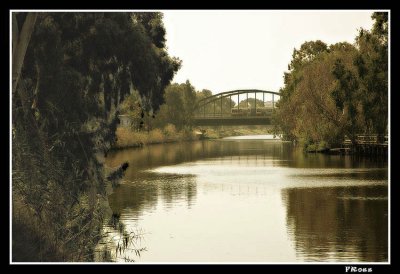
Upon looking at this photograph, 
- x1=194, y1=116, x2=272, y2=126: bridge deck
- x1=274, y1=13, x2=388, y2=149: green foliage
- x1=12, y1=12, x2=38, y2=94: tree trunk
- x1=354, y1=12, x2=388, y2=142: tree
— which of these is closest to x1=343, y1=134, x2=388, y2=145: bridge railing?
x1=274, y1=13, x2=388, y2=149: green foliage

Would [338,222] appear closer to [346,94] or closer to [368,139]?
[346,94]

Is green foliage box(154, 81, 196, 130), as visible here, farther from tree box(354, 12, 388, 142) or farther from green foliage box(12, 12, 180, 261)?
green foliage box(12, 12, 180, 261)

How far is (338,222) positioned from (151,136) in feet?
297

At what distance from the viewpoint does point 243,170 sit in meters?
60.5

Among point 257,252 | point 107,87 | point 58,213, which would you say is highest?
point 107,87

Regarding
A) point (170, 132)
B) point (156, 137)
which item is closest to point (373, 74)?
point (156, 137)

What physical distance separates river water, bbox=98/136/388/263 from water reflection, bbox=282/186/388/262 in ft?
0.11

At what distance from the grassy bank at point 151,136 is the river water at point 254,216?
43.5m

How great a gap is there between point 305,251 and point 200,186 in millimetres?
22447

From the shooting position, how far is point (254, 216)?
104ft

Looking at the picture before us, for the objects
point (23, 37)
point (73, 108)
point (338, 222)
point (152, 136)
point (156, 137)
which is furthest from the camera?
point (156, 137)

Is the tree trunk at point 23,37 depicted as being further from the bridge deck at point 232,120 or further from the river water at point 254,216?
the bridge deck at point 232,120
